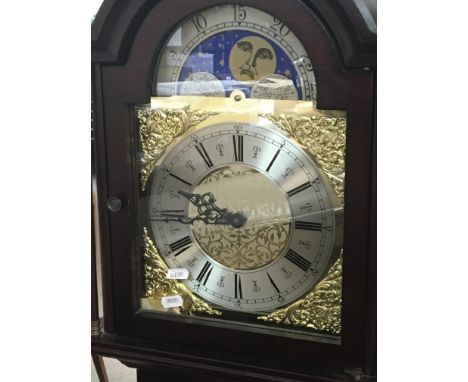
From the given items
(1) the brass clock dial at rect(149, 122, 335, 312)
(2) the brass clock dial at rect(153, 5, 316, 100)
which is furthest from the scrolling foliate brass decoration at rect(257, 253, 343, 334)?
(2) the brass clock dial at rect(153, 5, 316, 100)

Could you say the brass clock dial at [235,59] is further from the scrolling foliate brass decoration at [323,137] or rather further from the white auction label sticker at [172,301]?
the white auction label sticker at [172,301]

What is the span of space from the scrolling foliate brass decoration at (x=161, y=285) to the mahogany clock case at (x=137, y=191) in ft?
0.06

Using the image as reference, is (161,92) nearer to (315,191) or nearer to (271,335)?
(315,191)

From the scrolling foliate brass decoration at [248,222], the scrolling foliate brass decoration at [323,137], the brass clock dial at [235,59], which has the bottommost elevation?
the scrolling foliate brass decoration at [248,222]

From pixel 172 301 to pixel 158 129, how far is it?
0.26 metres

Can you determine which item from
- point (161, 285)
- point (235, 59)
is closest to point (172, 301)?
point (161, 285)

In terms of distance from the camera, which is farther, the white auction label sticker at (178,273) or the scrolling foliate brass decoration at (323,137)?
the white auction label sticker at (178,273)

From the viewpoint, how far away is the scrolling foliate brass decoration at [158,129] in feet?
2.97

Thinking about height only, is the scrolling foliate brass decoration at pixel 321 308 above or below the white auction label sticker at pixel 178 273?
below

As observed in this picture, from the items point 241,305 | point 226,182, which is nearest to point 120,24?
point 226,182

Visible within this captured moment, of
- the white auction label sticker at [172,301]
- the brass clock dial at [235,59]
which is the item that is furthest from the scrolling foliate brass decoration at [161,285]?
the brass clock dial at [235,59]

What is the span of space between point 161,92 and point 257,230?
236 millimetres

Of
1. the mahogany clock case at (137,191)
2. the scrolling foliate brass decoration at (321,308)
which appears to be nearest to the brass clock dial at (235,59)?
the mahogany clock case at (137,191)
